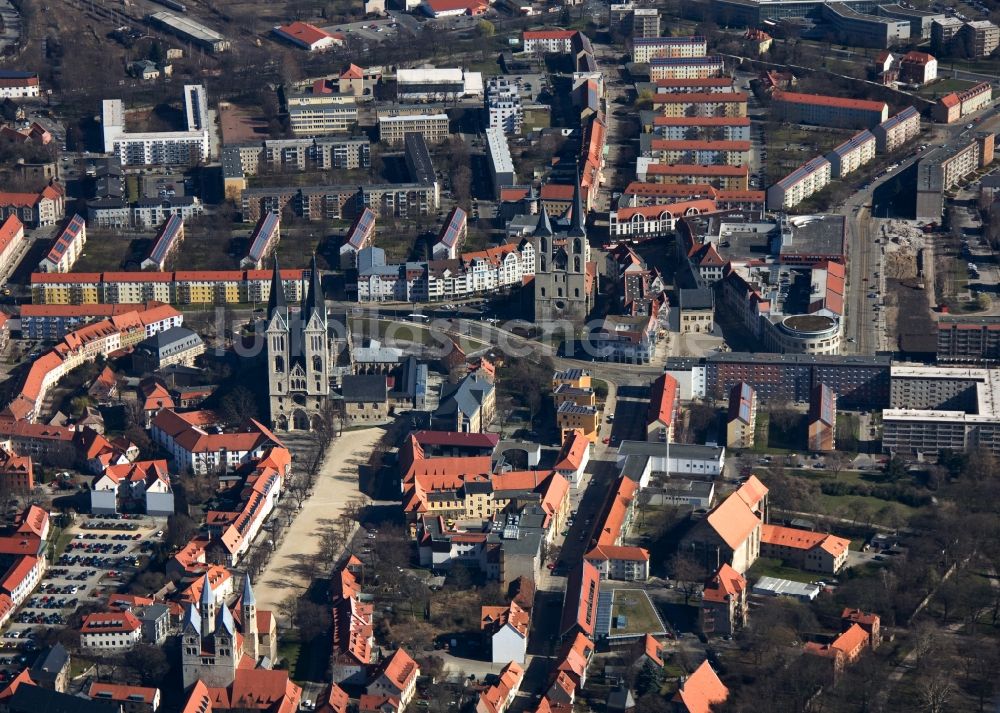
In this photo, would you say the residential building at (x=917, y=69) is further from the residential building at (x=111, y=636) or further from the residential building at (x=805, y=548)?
the residential building at (x=111, y=636)

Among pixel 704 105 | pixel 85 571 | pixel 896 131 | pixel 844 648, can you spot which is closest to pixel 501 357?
pixel 85 571

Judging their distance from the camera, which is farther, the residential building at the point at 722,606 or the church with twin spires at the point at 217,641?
the residential building at the point at 722,606

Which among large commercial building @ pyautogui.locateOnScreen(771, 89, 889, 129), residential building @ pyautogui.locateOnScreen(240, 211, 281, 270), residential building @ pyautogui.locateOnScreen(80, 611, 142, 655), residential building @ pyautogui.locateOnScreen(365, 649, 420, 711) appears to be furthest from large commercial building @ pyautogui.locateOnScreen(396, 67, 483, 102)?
residential building @ pyautogui.locateOnScreen(365, 649, 420, 711)

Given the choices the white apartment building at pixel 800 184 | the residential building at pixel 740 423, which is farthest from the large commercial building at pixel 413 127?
the residential building at pixel 740 423

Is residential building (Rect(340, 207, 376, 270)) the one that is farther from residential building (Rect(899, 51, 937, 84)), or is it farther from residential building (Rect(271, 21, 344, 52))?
residential building (Rect(899, 51, 937, 84))

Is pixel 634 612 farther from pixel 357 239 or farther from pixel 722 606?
pixel 357 239
